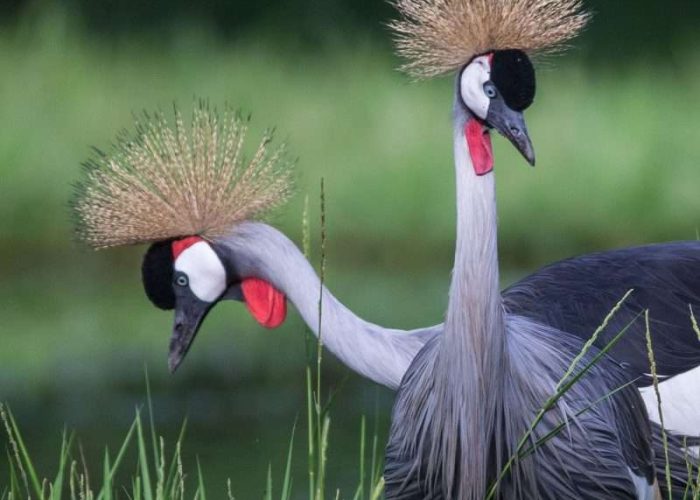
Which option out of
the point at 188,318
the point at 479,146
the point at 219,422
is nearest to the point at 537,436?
the point at 479,146

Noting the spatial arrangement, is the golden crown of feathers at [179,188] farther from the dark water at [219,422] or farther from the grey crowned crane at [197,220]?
the dark water at [219,422]

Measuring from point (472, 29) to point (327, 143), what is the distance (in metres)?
4.61

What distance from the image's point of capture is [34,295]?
7.32 meters

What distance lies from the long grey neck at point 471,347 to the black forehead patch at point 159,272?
1.25 metres

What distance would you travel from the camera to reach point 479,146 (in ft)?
8.21

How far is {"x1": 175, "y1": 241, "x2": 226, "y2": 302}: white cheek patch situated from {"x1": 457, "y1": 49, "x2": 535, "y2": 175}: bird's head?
3.97 feet

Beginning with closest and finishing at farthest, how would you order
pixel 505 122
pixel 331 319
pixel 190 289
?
pixel 505 122, pixel 331 319, pixel 190 289

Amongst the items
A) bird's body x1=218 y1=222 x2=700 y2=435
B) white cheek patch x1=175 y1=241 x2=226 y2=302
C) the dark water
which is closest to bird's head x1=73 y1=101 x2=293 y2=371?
white cheek patch x1=175 y1=241 x2=226 y2=302

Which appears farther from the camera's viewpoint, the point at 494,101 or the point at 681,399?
the point at 681,399

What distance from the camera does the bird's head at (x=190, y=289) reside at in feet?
12.2

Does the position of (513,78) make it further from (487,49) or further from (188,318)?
(188,318)

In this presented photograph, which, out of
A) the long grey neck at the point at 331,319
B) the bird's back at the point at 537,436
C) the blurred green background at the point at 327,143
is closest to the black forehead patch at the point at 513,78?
the bird's back at the point at 537,436

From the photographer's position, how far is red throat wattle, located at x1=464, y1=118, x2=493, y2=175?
247cm

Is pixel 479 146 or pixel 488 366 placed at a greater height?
pixel 479 146
